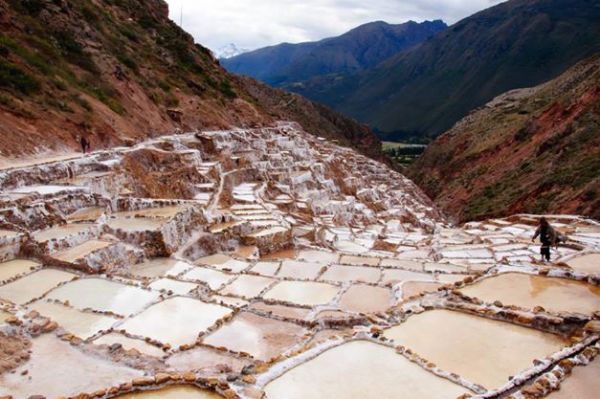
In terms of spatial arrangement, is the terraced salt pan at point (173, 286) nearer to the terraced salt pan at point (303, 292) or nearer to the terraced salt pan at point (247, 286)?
the terraced salt pan at point (247, 286)

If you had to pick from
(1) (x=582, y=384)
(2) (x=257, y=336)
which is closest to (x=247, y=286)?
(2) (x=257, y=336)

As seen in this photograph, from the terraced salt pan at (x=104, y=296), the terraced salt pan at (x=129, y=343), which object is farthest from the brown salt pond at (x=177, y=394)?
the terraced salt pan at (x=104, y=296)

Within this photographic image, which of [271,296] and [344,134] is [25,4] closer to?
[271,296]

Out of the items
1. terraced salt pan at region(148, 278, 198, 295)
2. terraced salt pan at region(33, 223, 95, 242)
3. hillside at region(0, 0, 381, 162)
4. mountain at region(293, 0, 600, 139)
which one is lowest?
terraced salt pan at region(148, 278, 198, 295)

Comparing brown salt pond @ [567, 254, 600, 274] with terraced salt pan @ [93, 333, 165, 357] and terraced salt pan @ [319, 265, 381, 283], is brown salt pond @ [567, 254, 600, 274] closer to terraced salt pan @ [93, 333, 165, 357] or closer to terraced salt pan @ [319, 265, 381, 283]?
terraced salt pan @ [319, 265, 381, 283]

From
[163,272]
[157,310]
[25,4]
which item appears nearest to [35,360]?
[157,310]

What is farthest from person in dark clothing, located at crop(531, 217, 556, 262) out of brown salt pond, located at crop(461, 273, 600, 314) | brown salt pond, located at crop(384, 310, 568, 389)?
brown salt pond, located at crop(384, 310, 568, 389)

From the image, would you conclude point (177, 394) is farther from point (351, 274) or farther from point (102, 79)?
point (102, 79)
